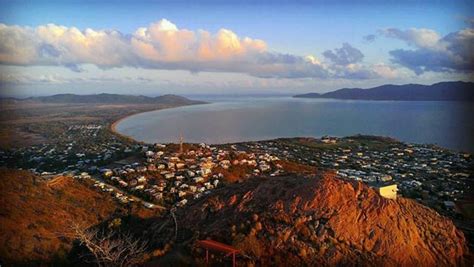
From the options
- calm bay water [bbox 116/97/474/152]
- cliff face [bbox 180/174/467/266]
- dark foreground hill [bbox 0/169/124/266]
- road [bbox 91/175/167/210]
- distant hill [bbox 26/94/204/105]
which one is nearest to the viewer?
cliff face [bbox 180/174/467/266]

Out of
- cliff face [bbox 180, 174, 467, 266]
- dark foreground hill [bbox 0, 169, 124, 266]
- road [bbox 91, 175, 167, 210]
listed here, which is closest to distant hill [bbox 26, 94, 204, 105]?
road [bbox 91, 175, 167, 210]

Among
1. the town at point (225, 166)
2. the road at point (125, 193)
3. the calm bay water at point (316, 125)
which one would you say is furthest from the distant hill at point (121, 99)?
the road at point (125, 193)

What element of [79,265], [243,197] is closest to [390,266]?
[243,197]

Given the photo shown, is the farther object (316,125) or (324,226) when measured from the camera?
(316,125)

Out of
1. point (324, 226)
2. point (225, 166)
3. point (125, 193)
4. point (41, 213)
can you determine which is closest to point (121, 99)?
point (225, 166)

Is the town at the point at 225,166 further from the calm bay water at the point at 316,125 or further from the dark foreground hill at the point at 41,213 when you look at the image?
the calm bay water at the point at 316,125

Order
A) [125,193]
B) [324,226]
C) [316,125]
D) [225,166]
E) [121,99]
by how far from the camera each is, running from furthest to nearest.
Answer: [121,99] → [316,125] → [225,166] → [125,193] → [324,226]

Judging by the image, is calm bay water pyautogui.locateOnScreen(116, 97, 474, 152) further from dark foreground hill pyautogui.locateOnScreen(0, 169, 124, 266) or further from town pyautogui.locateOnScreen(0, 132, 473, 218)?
dark foreground hill pyautogui.locateOnScreen(0, 169, 124, 266)

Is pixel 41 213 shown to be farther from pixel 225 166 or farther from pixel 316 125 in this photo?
pixel 316 125
